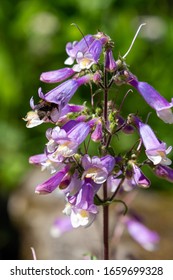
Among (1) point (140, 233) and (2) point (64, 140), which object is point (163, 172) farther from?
(1) point (140, 233)

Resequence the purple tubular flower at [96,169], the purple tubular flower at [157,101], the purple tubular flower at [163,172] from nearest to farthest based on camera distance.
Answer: the purple tubular flower at [96,169], the purple tubular flower at [157,101], the purple tubular flower at [163,172]

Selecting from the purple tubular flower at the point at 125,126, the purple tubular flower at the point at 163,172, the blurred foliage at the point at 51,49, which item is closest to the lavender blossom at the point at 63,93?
the purple tubular flower at the point at 125,126

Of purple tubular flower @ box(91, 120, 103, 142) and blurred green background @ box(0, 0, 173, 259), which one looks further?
blurred green background @ box(0, 0, 173, 259)

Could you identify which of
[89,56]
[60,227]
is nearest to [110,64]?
[89,56]

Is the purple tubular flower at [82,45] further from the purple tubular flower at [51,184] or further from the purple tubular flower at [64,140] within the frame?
the purple tubular flower at [51,184]

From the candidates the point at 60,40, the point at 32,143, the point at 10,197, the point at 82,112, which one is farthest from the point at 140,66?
the point at 82,112

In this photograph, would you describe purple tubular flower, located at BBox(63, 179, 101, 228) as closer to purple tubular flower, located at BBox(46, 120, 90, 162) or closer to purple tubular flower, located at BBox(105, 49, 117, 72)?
purple tubular flower, located at BBox(46, 120, 90, 162)

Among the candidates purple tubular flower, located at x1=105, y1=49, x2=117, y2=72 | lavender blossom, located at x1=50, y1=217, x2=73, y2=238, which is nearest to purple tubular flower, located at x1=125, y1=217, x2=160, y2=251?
lavender blossom, located at x1=50, y1=217, x2=73, y2=238

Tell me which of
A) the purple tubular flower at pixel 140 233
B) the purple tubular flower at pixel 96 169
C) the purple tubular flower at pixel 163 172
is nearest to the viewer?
the purple tubular flower at pixel 96 169
